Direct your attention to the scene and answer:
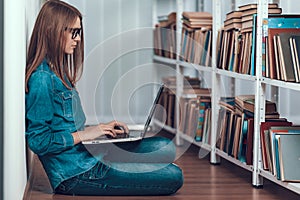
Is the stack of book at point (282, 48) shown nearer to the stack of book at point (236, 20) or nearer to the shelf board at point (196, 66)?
the stack of book at point (236, 20)

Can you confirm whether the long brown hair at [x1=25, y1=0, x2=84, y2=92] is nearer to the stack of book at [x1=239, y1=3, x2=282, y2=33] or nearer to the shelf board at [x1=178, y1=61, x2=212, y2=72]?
the stack of book at [x1=239, y1=3, x2=282, y2=33]

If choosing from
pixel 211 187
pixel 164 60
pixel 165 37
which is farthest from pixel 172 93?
pixel 211 187

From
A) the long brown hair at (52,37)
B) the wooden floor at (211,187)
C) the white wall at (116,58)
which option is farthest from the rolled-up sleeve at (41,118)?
the white wall at (116,58)

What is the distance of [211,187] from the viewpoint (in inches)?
134

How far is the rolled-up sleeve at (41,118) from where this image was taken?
3031mm

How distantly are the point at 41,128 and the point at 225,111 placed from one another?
1324 mm

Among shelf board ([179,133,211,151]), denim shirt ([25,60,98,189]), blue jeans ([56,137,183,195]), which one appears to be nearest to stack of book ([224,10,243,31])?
shelf board ([179,133,211,151])

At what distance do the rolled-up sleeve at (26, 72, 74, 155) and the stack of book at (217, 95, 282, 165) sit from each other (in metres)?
0.98

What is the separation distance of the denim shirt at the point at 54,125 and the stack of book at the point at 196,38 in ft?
4.65

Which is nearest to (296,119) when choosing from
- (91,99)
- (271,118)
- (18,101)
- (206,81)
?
(206,81)

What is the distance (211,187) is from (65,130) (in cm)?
76

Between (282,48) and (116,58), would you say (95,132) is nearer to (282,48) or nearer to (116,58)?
(282,48)

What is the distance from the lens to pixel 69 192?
3166mm

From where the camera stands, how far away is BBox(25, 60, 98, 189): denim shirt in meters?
3.04
